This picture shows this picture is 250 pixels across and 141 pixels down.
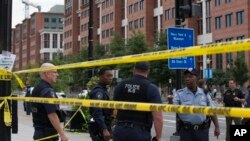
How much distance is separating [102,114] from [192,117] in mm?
1278

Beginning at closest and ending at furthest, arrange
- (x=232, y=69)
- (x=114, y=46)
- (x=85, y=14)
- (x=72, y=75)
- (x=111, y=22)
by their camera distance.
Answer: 1. (x=232, y=69)
2. (x=114, y=46)
3. (x=72, y=75)
4. (x=111, y=22)
5. (x=85, y=14)

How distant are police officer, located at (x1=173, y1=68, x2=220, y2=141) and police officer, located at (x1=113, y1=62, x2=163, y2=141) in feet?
4.69

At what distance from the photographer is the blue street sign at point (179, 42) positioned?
11.4m

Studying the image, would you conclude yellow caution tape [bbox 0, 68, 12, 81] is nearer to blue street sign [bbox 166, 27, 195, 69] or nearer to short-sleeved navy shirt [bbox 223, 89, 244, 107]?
blue street sign [bbox 166, 27, 195, 69]

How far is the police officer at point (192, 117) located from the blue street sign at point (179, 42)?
415cm

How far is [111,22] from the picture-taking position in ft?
318

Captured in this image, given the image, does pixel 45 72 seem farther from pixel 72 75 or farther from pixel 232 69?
pixel 72 75

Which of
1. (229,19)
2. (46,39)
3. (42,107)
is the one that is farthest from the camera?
(46,39)

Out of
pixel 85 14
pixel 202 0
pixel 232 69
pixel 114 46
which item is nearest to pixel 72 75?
pixel 114 46

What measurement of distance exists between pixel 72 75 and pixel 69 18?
57171 millimetres

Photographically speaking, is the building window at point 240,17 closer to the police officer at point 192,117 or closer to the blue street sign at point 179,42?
the blue street sign at point 179,42

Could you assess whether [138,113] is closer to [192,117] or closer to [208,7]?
[192,117]

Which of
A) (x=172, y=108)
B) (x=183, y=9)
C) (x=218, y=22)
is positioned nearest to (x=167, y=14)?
(x=218, y=22)

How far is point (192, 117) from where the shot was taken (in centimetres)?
702
